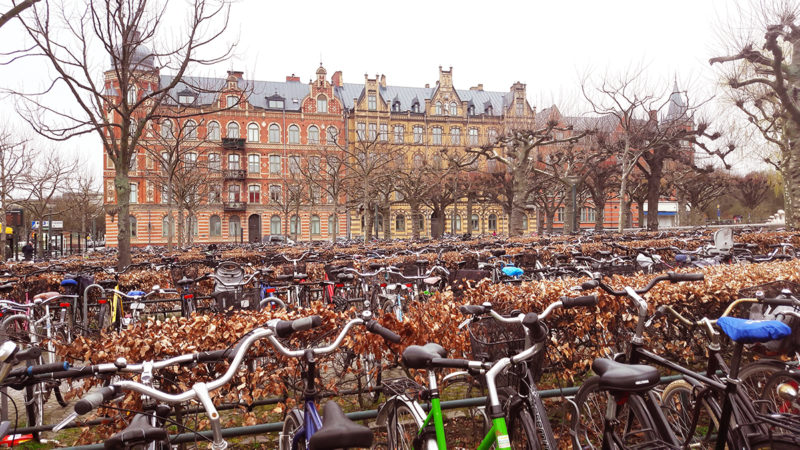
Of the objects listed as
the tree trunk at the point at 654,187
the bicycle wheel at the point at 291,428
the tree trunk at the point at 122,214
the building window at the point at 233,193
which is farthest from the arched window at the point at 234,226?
the bicycle wheel at the point at 291,428

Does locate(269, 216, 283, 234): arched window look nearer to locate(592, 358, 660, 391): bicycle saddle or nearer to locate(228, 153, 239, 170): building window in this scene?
locate(228, 153, 239, 170): building window

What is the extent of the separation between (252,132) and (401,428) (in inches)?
2246

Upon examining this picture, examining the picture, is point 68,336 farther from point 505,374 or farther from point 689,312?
point 689,312

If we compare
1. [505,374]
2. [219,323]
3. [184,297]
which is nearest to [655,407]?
[505,374]

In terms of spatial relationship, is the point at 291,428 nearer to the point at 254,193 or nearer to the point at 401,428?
the point at 401,428

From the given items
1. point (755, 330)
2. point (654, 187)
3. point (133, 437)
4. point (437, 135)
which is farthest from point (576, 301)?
point (437, 135)

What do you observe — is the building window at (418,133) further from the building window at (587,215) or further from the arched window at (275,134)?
the building window at (587,215)

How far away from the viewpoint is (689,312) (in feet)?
16.2

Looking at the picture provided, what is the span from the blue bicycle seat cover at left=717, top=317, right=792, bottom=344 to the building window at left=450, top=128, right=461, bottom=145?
2444 inches

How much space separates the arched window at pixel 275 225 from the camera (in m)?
56.7

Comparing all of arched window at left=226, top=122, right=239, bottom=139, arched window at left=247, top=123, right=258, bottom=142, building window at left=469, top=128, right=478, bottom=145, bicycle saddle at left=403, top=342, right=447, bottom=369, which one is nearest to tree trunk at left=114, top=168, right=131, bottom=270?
bicycle saddle at left=403, top=342, right=447, bottom=369

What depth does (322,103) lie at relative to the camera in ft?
191

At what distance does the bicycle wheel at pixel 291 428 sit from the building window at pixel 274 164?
5532cm

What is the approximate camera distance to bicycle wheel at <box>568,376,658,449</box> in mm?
2576
